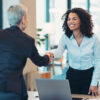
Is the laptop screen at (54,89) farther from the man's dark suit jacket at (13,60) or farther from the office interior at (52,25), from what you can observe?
the office interior at (52,25)

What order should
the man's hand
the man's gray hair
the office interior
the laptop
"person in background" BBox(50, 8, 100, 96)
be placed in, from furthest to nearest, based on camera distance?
the office interior < "person in background" BBox(50, 8, 100, 96) < the man's hand < the man's gray hair < the laptop

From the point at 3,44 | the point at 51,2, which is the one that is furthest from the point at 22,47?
the point at 51,2

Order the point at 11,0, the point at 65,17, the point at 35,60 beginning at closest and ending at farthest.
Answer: the point at 35,60, the point at 65,17, the point at 11,0

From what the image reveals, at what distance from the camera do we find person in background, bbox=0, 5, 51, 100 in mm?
2141

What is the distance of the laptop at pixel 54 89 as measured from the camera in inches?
82.9

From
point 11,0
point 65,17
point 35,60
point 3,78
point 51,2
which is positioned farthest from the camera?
point 51,2

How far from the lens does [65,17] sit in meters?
2.92

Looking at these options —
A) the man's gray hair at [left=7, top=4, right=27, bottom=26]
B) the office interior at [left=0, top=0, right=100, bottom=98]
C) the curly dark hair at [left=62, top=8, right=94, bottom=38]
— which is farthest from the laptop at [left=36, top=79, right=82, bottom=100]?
the office interior at [left=0, top=0, right=100, bottom=98]

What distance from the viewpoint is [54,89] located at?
2.15m

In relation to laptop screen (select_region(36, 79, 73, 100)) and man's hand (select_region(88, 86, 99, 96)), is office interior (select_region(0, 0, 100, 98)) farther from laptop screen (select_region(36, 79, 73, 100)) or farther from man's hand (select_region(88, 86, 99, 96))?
laptop screen (select_region(36, 79, 73, 100))

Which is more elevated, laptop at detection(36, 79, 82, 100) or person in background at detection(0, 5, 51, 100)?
person in background at detection(0, 5, 51, 100)

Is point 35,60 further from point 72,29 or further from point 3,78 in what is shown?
point 72,29

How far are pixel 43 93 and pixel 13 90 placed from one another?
0.24 m

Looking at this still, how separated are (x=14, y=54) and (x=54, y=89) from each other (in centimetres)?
40
